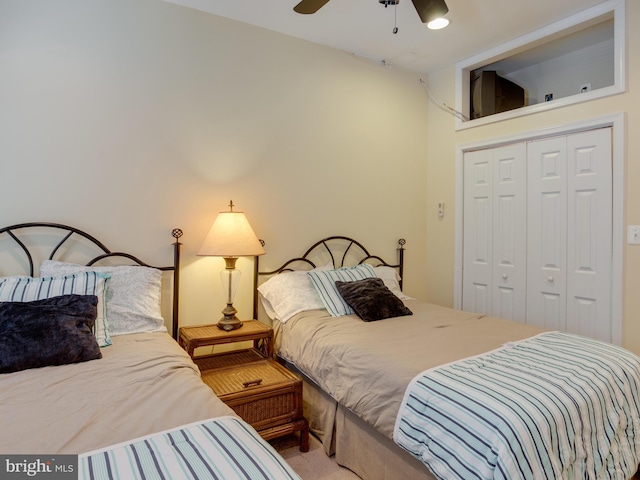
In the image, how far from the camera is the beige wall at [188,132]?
2.11 metres

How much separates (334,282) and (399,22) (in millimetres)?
1865

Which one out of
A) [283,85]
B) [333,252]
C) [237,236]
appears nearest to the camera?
[237,236]

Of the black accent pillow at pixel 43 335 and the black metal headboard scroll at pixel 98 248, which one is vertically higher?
the black metal headboard scroll at pixel 98 248

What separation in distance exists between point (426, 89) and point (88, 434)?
361cm

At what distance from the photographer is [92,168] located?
88.0 inches

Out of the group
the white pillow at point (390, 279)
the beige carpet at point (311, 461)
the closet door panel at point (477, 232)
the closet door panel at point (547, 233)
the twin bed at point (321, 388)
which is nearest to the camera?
the twin bed at point (321, 388)

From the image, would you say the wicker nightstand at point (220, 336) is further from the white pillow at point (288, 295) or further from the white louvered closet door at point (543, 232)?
the white louvered closet door at point (543, 232)

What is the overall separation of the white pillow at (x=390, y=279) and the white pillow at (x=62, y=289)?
A: 188cm

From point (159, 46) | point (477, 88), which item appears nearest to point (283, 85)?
point (159, 46)

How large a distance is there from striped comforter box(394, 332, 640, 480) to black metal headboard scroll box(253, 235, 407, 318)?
1.50 meters

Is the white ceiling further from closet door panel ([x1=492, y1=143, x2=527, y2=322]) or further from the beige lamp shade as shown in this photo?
the beige lamp shade

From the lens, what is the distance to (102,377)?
147 cm

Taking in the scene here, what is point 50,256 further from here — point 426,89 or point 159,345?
point 426,89

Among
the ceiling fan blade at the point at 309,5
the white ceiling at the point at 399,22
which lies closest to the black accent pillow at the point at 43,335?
the ceiling fan blade at the point at 309,5
